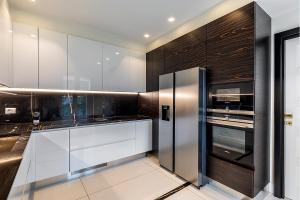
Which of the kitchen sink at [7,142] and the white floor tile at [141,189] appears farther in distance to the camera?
the white floor tile at [141,189]

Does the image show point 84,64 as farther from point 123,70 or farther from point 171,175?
point 171,175

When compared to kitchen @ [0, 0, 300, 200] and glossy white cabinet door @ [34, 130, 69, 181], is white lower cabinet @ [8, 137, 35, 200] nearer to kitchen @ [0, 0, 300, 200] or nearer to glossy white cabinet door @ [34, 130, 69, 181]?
kitchen @ [0, 0, 300, 200]

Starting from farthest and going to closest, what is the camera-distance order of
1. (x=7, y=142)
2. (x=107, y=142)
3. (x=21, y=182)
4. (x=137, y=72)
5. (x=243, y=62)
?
(x=137, y=72), (x=107, y=142), (x=243, y=62), (x=7, y=142), (x=21, y=182)

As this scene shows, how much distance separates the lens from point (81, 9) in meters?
2.11

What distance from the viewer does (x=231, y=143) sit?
1840 mm

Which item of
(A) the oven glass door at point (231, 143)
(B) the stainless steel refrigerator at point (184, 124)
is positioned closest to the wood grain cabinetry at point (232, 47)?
(B) the stainless steel refrigerator at point (184, 124)

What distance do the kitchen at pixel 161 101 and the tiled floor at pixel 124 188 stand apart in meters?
0.02

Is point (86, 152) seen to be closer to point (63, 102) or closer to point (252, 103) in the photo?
point (63, 102)

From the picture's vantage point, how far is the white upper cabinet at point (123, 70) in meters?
2.79

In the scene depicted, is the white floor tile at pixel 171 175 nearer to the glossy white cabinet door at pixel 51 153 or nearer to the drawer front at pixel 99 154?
the drawer front at pixel 99 154

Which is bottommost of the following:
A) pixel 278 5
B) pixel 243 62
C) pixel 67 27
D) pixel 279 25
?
pixel 243 62

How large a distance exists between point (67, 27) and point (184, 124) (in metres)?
2.52

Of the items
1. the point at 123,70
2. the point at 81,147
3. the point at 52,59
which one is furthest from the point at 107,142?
the point at 52,59

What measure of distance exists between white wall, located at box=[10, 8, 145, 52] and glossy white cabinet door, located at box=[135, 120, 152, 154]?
5.55ft
